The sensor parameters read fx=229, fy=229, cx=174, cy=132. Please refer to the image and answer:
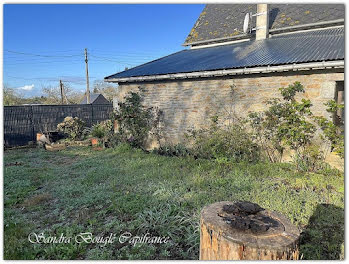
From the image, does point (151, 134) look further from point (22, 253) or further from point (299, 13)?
point (299, 13)

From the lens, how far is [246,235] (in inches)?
68.8

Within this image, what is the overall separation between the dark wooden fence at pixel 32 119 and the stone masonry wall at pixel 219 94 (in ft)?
16.3

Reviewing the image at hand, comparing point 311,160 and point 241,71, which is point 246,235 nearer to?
point 311,160

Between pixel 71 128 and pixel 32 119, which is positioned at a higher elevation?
pixel 32 119

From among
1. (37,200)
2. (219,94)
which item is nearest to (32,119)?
(37,200)

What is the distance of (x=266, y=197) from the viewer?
4.16m

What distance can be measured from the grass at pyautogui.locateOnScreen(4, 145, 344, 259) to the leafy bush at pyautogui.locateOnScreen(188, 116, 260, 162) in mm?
441

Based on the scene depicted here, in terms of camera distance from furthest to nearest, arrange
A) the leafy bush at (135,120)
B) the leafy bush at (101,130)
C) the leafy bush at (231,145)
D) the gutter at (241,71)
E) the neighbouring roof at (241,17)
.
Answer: the leafy bush at (101,130), the leafy bush at (135,120), the neighbouring roof at (241,17), the leafy bush at (231,145), the gutter at (241,71)

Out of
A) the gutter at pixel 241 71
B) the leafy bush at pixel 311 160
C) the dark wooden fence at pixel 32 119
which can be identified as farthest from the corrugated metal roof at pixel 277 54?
the dark wooden fence at pixel 32 119

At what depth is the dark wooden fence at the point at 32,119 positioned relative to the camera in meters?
10.4

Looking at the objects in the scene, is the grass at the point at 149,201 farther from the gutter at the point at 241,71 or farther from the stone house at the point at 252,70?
the gutter at the point at 241,71

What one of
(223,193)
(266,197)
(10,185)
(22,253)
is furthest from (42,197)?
(266,197)

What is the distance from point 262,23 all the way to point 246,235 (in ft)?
31.3

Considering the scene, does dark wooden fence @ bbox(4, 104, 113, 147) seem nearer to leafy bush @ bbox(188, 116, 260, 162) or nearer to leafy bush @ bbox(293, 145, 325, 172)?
leafy bush @ bbox(188, 116, 260, 162)
